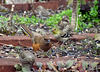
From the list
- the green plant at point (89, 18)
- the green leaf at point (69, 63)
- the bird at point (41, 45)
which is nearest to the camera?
the green leaf at point (69, 63)

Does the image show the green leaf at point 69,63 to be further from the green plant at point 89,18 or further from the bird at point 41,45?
the green plant at point 89,18

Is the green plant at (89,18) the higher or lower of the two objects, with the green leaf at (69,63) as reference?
higher

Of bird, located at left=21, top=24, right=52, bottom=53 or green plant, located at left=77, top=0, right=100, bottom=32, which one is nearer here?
bird, located at left=21, top=24, right=52, bottom=53

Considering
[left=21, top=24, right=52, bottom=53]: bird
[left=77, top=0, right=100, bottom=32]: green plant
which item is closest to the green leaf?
[left=21, top=24, right=52, bottom=53]: bird

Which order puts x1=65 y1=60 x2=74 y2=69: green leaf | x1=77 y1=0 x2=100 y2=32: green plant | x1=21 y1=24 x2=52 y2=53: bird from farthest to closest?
x1=77 y1=0 x2=100 y2=32: green plant, x1=21 y1=24 x2=52 y2=53: bird, x1=65 y1=60 x2=74 y2=69: green leaf

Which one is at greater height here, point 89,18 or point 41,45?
point 89,18

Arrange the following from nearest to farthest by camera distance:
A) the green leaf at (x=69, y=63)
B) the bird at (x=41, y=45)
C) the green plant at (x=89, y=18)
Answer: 1. the green leaf at (x=69, y=63)
2. the bird at (x=41, y=45)
3. the green plant at (x=89, y=18)

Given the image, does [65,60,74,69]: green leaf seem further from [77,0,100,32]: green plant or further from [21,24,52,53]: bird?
[77,0,100,32]: green plant

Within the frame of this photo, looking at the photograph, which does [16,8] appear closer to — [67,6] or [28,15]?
[28,15]

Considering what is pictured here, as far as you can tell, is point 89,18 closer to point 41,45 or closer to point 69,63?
point 41,45

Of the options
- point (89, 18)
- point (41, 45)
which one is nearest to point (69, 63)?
point (41, 45)

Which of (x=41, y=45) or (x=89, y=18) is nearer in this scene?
(x=41, y=45)

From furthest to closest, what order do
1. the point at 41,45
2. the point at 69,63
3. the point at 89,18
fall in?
1. the point at 89,18
2. the point at 41,45
3. the point at 69,63

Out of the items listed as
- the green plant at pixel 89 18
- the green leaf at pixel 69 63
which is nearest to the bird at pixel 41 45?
the green leaf at pixel 69 63
